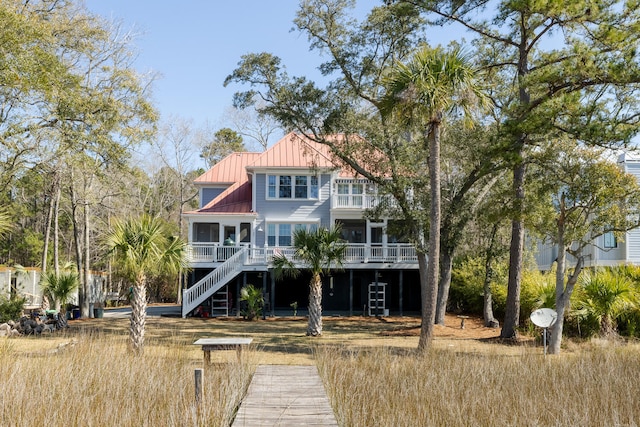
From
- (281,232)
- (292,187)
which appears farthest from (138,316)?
(292,187)

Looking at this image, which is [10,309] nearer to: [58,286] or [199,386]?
[58,286]

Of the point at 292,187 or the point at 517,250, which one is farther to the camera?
the point at 292,187

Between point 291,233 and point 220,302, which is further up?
point 291,233

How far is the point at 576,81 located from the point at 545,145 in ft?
5.95

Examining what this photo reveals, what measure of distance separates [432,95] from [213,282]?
16.0 m

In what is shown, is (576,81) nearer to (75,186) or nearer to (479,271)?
(479,271)

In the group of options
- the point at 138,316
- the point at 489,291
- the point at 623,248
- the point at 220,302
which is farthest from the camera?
the point at 220,302

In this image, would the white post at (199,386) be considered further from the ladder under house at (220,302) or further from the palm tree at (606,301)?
the ladder under house at (220,302)

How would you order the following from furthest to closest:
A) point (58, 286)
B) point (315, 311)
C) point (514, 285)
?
point (58, 286), point (315, 311), point (514, 285)

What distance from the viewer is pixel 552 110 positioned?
15422 millimetres

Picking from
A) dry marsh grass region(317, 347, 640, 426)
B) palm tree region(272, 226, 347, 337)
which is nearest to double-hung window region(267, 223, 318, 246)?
palm tree region(272, 226, 347, 337)

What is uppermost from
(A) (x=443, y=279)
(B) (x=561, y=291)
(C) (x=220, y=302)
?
(A) (x=443, y=279)

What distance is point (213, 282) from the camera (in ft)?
92.8

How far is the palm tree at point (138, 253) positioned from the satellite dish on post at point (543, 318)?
9019 millimetres
